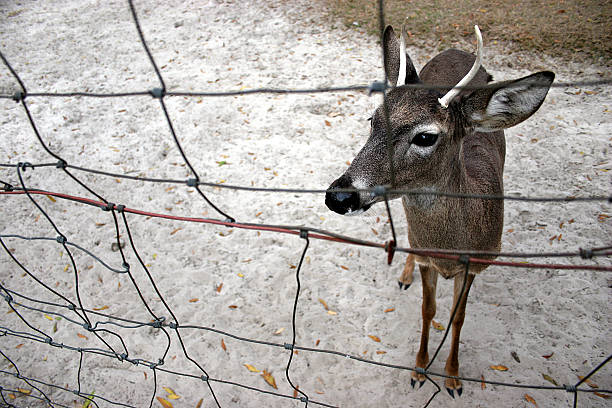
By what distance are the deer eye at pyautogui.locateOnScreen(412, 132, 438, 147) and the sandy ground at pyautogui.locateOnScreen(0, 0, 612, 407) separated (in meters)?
1.78

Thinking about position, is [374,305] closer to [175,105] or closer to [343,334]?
[343,334]

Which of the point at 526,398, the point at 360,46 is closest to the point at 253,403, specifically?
the point at 526,398

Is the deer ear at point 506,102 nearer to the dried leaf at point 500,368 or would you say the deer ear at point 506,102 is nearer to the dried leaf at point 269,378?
the dried leaf at point 500,368

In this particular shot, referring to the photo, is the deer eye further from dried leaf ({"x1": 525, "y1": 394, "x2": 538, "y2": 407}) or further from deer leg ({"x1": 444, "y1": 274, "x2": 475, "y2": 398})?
dried leaf ({"x1": 525, "y1": 394, "x2": 538, "y2": 407})

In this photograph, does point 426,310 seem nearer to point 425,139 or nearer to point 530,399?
point 530,399

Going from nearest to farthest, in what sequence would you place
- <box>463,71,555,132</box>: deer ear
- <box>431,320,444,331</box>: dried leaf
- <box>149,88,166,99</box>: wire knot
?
<box>149,88,166,99</box>: wire knot
<box>463,71,555,132</box>: deer ear
<box>431,320,444,331</box>: dried leaf

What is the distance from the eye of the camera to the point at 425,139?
2277 mm

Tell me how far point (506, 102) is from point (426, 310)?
161 centimetres

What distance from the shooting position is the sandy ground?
10.7ft

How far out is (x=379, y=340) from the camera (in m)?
3.43

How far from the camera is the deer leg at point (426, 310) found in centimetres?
305

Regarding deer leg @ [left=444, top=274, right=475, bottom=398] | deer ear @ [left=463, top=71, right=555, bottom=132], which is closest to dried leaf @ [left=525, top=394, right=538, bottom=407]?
deer leg @ [left=444, top=274, right=475, bottom=398]

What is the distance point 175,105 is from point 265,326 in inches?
146

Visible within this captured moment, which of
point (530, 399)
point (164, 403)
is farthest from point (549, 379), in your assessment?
point (164, 403)
